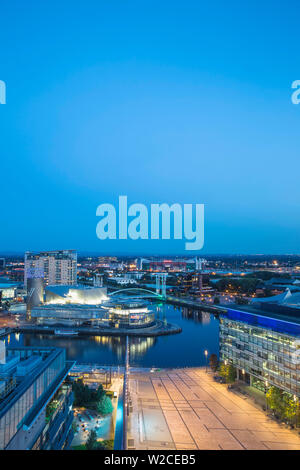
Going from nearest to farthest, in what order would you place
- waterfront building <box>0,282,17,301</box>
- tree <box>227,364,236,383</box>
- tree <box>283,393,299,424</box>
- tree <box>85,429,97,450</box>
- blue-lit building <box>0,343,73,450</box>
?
blue-lit building <box>0,343,73,450</box>, tree <box>85,429,97,450</box>, tree <box>283,393,299,424</box>, tree <box>227,364,236,383</box>, waterfront building <box>0,282,17,301</box>

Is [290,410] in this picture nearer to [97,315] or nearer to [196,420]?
[196,420]

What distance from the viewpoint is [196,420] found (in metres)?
6.00

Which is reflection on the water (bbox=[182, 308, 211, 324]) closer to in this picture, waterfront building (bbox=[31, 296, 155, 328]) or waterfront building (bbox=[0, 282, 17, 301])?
waterfront building (bbox=[31, 296, 155, 328])

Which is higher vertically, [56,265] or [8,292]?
[56,265]

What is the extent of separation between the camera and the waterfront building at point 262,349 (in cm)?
664

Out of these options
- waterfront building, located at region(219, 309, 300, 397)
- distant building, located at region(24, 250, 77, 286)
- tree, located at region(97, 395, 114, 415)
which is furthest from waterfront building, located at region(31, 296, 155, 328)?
distant building, located at region(24, 250, 77, 286)

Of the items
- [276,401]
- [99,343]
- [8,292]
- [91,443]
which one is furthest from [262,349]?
[8,292]

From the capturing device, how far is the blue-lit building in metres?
3.65

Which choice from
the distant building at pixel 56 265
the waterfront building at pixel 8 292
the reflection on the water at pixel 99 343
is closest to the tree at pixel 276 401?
the reflection on the water at pixel 99 343

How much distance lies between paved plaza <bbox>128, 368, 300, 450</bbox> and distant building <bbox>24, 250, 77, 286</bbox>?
22.1 metres

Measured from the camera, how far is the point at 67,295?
18.0 m

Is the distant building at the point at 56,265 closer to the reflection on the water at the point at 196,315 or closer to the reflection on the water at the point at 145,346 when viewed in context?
the reflection on the water at the point at 196,315

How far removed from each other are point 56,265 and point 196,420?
989 inches
